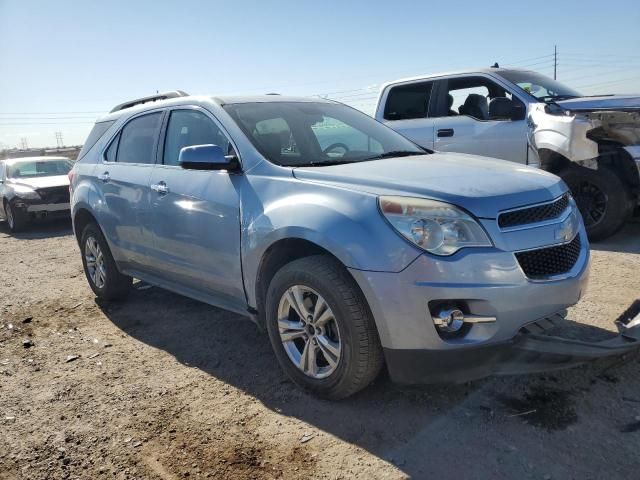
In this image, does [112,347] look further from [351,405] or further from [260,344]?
[351,405]

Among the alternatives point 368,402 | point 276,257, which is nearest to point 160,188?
point 276,257

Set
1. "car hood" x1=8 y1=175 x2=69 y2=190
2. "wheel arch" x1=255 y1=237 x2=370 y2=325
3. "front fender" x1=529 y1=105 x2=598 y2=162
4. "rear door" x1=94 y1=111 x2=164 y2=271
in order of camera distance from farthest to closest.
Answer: "car hood" x1=8 y1=175 x2=69 y2=190 → "front fender" x1=529 y1=105 x2=598 y2=162 → "rear door" x1=94 y1=111 x2=164 y2=271 → "wheel arch" x1=255 y1=237 x2=370 y2=325

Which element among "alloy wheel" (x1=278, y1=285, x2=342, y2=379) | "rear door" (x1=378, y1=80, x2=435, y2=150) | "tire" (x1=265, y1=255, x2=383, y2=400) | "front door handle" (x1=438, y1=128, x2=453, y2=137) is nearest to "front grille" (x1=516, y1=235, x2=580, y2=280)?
"tire" (x1=265, y1=255, x2=383, y2=400)

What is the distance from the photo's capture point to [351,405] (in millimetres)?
2967

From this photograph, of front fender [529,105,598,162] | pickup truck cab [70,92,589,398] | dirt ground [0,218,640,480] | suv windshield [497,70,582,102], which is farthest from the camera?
suv windshield [497,70,582,102]

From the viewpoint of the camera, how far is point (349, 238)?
268cm

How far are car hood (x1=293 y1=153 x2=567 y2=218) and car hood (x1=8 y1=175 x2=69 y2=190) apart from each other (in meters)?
9.46

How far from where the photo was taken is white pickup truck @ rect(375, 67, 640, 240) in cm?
573

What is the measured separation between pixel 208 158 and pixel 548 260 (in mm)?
2042

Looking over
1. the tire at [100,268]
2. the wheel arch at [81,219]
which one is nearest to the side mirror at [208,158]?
the tire at [100,268]

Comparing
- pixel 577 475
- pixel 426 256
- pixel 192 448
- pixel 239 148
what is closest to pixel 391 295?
pixel 426 256

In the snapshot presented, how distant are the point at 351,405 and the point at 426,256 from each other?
1005 mm

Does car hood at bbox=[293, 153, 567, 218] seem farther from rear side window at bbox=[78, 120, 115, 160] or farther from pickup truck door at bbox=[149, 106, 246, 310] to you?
rear side window at bbox=[78, 120, 115, 160]

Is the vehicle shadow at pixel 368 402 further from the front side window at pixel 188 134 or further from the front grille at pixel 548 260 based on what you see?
the front side window at pixel 188 134
